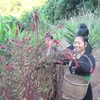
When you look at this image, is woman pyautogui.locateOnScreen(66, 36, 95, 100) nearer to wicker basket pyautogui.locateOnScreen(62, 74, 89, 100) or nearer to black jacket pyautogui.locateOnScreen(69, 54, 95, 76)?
black jacket pyautogui.locateOnScreen(69, 54, 95, 76)

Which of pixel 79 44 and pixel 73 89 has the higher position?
pixel 79 44

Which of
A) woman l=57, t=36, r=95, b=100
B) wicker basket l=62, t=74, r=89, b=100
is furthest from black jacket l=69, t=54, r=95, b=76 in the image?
wicker basket l=62, t=74, r=89, b=100

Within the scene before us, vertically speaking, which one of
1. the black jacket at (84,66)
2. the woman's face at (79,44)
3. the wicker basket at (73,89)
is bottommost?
the wicker basket at (73,89)

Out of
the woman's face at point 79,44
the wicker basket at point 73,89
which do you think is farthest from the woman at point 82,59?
the wicker basket at point 73,89

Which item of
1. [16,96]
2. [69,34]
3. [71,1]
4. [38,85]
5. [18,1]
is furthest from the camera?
[18,1]

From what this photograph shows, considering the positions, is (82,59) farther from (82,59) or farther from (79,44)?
(79,44)

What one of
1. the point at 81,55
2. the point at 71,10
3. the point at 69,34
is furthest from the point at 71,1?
the point at 81,55

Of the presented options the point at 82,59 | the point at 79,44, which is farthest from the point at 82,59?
the point at 79,44

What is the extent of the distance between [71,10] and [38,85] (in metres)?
17.5

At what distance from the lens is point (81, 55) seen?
3.17 metres

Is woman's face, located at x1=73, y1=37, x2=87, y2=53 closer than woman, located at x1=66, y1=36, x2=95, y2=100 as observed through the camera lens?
No

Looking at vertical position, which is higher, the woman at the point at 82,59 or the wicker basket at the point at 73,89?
the woman at the point at 82,59

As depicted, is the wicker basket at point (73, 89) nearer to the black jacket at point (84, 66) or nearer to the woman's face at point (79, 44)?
the black jacket at point (84, 66)

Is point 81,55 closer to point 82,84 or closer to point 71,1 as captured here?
point 82,84
